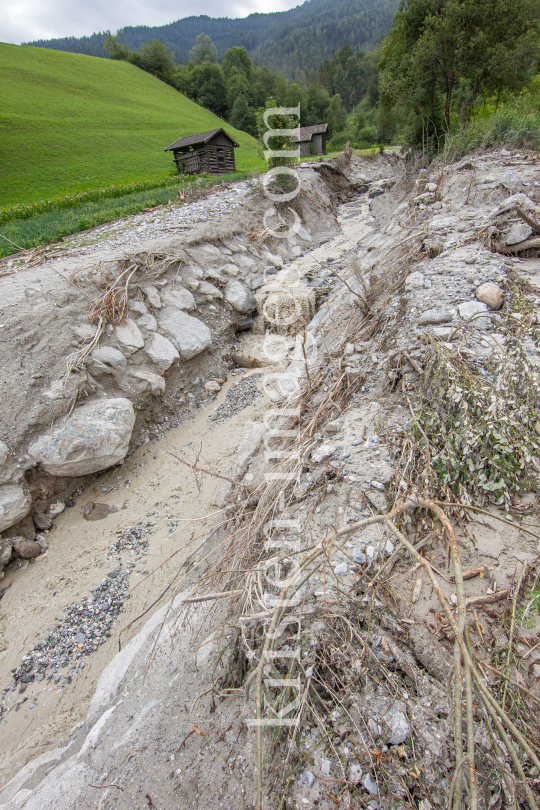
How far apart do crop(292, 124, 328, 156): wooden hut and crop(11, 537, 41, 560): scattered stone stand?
29898 mm

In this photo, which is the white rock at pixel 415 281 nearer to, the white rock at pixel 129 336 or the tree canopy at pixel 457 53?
the white rock at pixel 129 336

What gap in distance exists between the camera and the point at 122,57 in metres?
51.5

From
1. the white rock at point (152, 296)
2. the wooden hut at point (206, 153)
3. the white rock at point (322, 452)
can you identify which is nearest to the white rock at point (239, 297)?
the white rock at point (152, 296)

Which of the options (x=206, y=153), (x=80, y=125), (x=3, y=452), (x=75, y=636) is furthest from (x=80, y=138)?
(x=75, y=636)

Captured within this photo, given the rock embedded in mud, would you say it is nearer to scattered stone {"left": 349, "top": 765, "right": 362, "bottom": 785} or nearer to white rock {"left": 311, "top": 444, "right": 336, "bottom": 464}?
white rock {"left": 311, "top": 444, "right": 336, "bottom": 464}

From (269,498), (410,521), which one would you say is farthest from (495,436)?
(269,498)

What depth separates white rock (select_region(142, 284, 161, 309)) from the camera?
21.3 feet

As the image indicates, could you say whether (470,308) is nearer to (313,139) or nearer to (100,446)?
(100,446)

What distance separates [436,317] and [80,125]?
33.6 m

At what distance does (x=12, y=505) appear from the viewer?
13.3 feet

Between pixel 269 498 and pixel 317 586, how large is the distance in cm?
96

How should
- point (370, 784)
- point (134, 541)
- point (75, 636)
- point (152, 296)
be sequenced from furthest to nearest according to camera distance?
point (152, 296) → point (134, 541) → point (75, 636) → point (370, 784)

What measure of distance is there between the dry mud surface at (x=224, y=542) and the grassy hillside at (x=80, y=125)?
580 inches

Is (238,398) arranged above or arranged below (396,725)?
below
